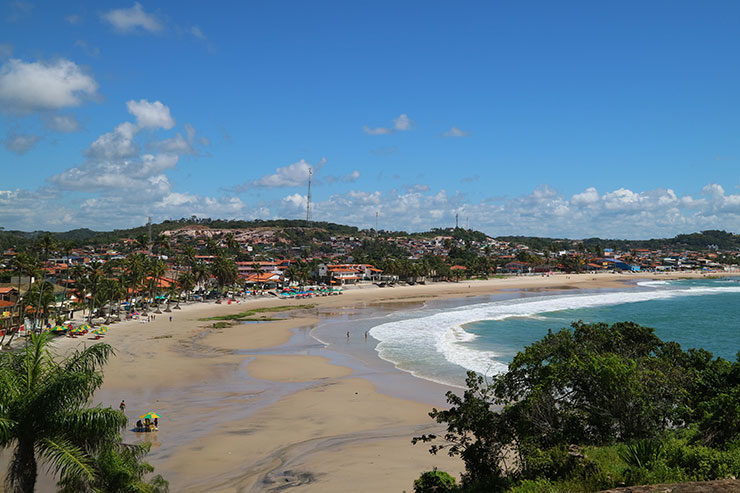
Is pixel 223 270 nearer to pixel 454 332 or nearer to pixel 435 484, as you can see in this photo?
pixel 454 332

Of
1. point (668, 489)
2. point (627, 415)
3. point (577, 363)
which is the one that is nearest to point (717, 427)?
point (627, 415)

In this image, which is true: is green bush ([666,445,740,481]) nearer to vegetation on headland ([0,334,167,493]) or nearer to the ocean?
vegetation on headland ([0,334,167,493])

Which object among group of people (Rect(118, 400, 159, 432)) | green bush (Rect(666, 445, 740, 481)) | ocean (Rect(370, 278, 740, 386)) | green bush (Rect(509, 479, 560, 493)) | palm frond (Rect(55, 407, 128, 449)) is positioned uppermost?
palm frond (Rect(55, 407, 128, 449))

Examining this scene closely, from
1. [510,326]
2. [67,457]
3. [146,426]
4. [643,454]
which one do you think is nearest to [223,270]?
[510,326]

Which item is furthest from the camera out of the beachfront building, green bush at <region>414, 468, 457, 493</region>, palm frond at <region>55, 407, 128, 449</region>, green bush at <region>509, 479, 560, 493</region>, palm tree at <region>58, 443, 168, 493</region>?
the beachfront building

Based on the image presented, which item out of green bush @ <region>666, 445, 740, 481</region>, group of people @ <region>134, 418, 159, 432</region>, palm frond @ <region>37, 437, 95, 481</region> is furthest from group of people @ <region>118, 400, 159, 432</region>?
green bush @ <region>666, 445, 740, 481</region>

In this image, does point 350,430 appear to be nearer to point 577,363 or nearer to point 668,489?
point 577,363
